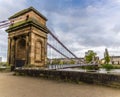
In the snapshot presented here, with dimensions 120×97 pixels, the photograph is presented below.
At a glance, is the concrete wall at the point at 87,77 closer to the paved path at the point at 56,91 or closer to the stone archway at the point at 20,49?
the paved path at the point at 56,91

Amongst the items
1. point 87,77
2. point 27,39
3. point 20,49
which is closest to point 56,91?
point 87,77

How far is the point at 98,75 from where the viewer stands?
27.4ft

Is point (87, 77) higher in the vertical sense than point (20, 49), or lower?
lower

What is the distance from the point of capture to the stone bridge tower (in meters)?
18.7

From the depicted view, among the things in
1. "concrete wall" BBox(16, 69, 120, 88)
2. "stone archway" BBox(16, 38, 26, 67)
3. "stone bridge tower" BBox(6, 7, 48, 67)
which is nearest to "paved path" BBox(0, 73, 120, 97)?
"concrete wall" BBox(16, 69, 120, 88)

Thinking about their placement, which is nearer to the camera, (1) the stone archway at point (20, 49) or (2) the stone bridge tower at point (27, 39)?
(2) the stone bridge tower at point (27, 39)

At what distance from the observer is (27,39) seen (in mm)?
18938

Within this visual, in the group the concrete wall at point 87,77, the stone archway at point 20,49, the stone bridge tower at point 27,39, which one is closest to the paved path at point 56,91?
the concrete wall at point 87,77

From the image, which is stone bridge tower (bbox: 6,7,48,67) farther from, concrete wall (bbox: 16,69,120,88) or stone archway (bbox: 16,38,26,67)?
concrete wall (bbox: 16,69,120,88)

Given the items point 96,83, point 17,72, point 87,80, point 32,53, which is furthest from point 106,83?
point 32,53

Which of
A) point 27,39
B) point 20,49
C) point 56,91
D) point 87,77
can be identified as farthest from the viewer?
point 20,49

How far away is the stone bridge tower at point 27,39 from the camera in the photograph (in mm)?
18656

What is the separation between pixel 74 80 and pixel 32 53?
409 inches

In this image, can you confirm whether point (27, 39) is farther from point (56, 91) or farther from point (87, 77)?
point (56, 91)
